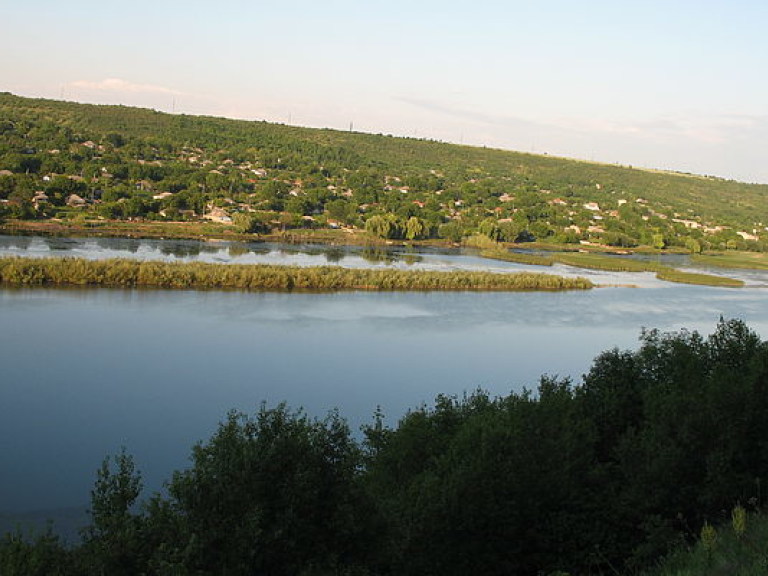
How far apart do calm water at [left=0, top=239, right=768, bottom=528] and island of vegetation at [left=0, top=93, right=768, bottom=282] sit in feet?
71.6

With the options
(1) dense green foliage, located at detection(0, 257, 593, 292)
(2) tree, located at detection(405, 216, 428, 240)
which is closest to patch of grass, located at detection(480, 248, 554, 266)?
(2) tree, located at detection(405, 216, 428, 240)

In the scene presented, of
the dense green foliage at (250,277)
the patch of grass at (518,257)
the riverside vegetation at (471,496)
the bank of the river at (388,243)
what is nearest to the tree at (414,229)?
the bank of the river at (388,243)

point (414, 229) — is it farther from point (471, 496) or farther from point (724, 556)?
point (724, 556)

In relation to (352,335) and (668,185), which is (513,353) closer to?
(352,335)

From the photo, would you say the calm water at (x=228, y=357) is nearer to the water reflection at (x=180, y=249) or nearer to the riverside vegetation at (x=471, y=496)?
the riverside vegetation at (x=471, y=496)

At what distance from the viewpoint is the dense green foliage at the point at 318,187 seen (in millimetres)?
65312

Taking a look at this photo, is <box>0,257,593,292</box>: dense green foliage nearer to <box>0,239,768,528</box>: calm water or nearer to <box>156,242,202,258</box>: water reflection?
<box>0,239,768,528</box>: calm water

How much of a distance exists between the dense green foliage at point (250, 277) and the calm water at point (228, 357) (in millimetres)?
1685

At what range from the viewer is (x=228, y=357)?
23219mm

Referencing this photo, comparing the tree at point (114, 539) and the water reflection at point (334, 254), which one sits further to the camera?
the water reflection at point (334, 254)

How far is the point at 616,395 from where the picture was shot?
49.0ft

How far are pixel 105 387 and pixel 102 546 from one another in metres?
11.8

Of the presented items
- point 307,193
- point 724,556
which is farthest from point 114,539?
point 307,193

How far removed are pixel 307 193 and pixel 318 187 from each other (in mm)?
5429
